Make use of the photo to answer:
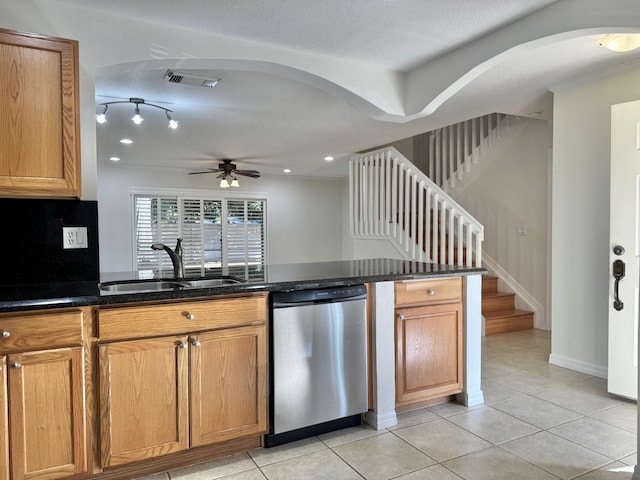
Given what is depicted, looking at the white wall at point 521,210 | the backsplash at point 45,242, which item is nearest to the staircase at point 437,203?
the white wall at point 521,210

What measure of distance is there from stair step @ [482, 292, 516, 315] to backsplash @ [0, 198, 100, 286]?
162 inches

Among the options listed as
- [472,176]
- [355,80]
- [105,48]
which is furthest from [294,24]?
[472,176]

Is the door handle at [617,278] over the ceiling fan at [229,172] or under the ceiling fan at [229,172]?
under

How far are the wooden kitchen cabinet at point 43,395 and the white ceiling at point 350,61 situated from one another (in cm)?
148

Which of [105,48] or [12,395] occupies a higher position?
[105,48]

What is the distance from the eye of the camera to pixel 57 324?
172cm

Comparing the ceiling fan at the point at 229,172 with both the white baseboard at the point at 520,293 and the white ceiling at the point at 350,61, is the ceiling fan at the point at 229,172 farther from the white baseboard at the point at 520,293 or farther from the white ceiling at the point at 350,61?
the white baseboard at the point at 520,293

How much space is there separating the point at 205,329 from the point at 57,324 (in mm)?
609

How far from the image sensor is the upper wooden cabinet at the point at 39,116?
192 cm

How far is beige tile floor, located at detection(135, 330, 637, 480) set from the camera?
6.54 ft

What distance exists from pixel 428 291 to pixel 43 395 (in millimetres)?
2059

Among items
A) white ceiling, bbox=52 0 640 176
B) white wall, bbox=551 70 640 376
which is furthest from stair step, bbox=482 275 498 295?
white ceiling, bbox=52 0 640 176

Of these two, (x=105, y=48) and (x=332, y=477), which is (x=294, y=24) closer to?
(x=105, y=48)

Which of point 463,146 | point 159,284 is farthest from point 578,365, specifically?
point 463,146
